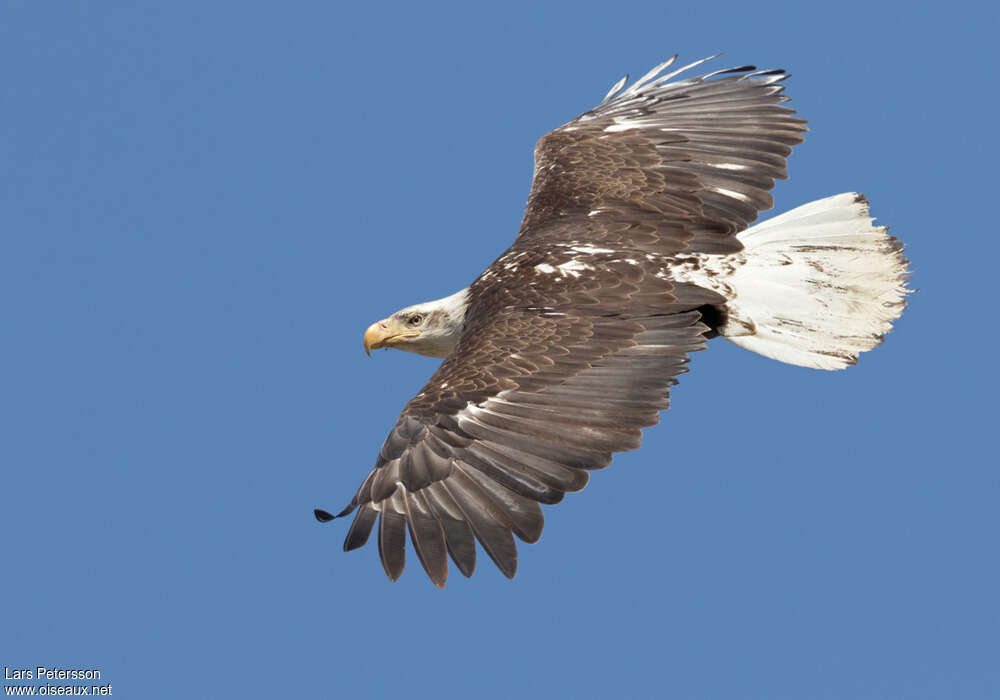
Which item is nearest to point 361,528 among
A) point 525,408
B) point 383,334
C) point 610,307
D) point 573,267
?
point 525,408

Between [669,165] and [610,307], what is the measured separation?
7.15ft

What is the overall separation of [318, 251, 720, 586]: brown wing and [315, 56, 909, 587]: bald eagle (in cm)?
1

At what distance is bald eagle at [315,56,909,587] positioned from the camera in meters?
8.28

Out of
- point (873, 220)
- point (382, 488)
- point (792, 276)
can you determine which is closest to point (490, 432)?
point (382, 488)

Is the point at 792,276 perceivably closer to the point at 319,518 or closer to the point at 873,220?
the point at 873,220

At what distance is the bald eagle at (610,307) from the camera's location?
27.2ft

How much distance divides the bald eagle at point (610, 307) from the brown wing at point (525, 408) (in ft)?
0.04

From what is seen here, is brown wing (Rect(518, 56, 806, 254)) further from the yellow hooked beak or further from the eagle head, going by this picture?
the yellow hooked beak

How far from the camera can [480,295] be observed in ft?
33.5

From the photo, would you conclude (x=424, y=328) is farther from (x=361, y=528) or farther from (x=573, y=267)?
(x=361, y=528)

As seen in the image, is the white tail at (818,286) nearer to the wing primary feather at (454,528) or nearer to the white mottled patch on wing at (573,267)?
the white mottled patch on wing at (573,267)

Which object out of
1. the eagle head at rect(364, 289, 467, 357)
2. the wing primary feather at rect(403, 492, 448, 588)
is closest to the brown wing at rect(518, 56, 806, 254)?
the eagle head at rect(364, 289, 467, 357)

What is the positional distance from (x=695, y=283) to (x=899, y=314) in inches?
56.5

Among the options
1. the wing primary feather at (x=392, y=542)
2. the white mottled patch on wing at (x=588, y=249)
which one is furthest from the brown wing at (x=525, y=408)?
the white mottled patch on wing at (x=588, y=249)
